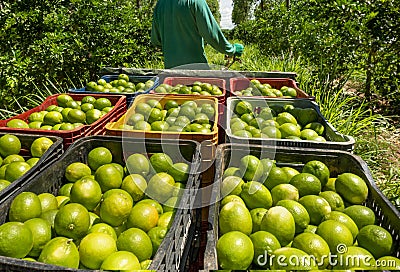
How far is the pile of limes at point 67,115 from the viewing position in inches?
106

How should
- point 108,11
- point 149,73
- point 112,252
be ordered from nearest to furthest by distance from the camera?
point 112,252, point 149,73, point 108,11

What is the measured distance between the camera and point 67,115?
2.87 metres

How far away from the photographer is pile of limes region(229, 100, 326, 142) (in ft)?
8.25

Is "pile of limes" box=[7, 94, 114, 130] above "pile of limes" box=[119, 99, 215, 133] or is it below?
below

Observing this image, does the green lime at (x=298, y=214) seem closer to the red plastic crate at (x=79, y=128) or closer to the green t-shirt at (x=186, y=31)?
the red plastic crate at (x=79, y=128)

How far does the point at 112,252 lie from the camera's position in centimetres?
147

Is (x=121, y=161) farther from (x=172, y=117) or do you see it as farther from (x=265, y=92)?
(x=265, y=92)

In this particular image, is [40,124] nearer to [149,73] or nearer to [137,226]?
[137,226]

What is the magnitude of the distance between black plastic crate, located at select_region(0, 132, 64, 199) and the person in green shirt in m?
2.44

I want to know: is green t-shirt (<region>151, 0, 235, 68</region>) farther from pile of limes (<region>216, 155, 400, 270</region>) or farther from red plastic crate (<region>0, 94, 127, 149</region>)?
pile of limes (<region>216, 155, 400, 270</region>)

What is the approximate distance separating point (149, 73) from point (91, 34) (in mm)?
1986

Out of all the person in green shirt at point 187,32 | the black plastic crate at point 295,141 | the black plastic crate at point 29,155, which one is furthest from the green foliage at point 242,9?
the black plastic crate at point 29,155

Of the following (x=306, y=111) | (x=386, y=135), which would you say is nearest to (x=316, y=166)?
(x=306, y=111)

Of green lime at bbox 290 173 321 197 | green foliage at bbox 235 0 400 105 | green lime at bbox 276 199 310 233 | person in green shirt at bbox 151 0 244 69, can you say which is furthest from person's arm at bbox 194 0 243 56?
green lime at bbox 276 199 310 233
